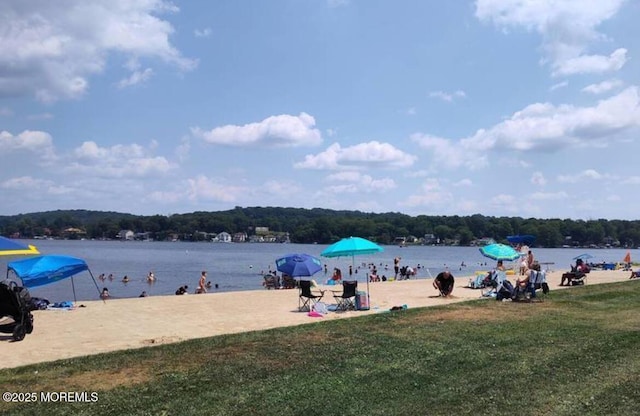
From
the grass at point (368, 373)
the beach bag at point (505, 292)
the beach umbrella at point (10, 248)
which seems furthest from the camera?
the beach bag at point (505, 292)

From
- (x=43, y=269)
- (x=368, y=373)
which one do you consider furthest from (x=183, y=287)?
(x=368, y=373)

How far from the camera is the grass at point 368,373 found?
5867 millimetres

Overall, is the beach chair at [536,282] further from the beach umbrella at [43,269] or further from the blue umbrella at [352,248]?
the beach umbrella at [43,269]

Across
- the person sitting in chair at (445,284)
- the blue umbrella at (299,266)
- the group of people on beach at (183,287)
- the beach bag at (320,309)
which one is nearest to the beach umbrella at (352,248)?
the blue umbrella at (299,266)

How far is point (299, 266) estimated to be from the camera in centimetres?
1753

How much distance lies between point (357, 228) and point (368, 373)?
13255cm

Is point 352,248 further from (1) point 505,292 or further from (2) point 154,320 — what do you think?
(2) point 154,320

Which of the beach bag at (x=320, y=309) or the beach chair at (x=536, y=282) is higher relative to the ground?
the beach chair at (x=536, y=282)

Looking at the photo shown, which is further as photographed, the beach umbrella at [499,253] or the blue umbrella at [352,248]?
the beach umbrella at [499,253]

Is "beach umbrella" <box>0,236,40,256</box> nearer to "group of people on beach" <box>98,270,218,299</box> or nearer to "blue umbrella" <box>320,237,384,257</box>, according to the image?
"blue umbrella" <box>320,237,384,257</box>

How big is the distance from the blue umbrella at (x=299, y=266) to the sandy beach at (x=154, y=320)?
971mm

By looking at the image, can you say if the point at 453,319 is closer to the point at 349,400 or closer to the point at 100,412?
the point at 349,400

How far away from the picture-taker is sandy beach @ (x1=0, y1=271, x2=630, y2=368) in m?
9.56

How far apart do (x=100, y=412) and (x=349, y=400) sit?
8.33 ft
